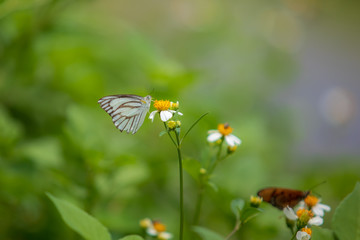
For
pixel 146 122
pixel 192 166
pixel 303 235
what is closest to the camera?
pixel 303 235

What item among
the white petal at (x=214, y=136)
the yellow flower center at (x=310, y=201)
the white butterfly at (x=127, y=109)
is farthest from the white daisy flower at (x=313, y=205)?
the white butterfly at (x=127, y=109)

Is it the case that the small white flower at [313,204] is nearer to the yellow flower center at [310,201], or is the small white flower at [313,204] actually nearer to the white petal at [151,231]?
the yellow flower center at [310,201]

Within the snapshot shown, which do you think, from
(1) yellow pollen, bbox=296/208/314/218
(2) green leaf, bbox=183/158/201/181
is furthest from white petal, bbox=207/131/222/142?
(1) yellow pollen, bbox=296/208/314/218

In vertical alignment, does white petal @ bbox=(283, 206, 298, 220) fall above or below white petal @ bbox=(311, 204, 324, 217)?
above

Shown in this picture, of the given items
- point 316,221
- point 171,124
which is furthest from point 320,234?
point 171,124

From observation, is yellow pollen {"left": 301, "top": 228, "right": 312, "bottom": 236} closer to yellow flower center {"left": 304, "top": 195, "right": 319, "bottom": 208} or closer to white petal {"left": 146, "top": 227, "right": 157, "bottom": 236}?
yellow flower center {"left": 304, "top": 195, "right": 319, "bottom": 208}

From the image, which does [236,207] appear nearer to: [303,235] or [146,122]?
[303,235]

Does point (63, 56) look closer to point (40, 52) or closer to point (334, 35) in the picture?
point (40, 52)

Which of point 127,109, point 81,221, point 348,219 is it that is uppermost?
point 127,109
